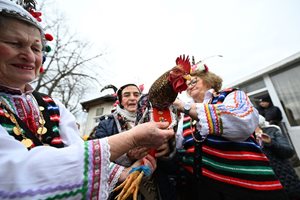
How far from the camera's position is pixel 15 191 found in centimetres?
59

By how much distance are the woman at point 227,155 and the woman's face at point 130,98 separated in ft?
3.48

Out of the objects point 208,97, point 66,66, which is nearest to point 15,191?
point 208,97

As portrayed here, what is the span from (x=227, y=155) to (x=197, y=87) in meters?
0.93

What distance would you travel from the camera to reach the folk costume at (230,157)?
144cm

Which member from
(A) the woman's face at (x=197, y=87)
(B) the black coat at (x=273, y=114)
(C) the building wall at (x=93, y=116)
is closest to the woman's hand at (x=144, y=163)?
(A) the woman's face at (x=197, y=87)

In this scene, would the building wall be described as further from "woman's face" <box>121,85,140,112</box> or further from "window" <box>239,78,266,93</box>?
"woman's face" <box>121,85,140,112</box>

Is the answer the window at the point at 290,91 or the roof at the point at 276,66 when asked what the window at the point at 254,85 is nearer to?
the roof at the point at 276,66

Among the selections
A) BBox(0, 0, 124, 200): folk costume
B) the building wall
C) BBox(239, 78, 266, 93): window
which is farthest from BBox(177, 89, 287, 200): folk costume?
the building wall

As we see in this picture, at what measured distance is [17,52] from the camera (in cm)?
93

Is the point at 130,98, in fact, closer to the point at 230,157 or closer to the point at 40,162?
the point at 230,157

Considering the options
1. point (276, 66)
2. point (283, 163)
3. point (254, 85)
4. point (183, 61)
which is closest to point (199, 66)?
point (183, 61)

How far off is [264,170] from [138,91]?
1.98 m

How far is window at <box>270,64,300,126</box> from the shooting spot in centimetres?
473

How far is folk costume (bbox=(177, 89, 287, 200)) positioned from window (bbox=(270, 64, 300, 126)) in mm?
4492
